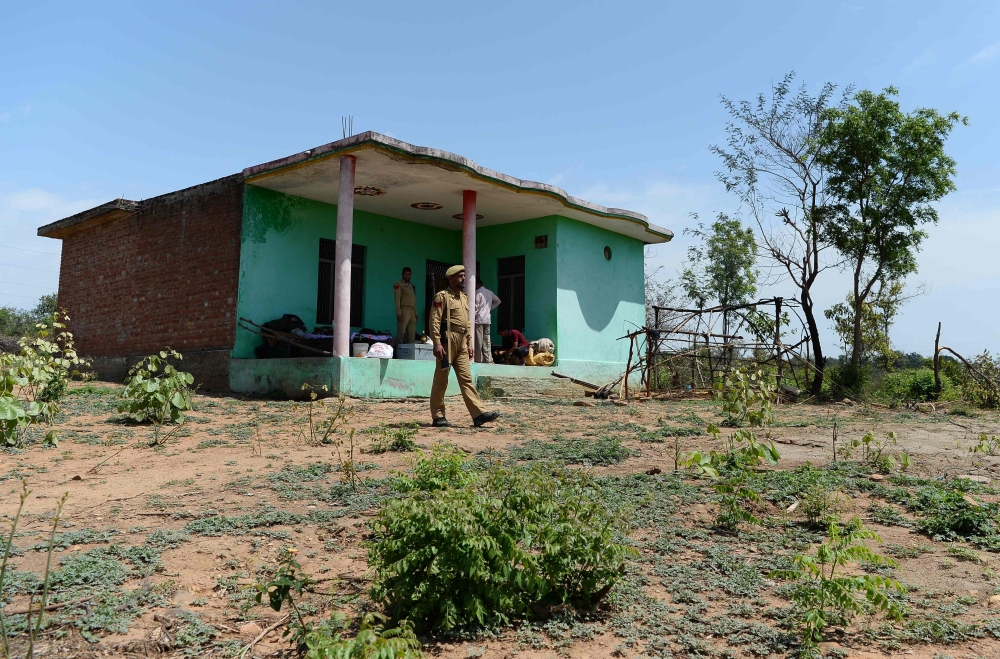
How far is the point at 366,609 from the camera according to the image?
9.61 feet

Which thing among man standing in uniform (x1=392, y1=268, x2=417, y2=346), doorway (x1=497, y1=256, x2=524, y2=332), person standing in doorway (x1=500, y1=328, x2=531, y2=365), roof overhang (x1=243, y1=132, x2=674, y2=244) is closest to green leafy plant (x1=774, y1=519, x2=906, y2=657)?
roof overhang (x1=243, y1=132, x2=674, y2=244)

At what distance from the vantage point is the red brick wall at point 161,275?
11141 mm

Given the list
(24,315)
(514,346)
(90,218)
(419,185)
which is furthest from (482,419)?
(24,315)

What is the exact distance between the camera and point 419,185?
36.7 ft

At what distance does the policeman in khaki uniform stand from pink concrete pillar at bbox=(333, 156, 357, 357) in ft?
8.59

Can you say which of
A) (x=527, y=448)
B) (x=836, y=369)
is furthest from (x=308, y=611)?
(x=836, y=369)

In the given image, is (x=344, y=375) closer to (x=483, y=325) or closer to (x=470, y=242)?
(x=483, y=325)

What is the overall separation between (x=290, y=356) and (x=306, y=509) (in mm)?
6725

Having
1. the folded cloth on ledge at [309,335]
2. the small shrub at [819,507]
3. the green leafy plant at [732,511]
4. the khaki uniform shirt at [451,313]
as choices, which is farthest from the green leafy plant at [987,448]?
the folded cloth on ledge at [309,335]

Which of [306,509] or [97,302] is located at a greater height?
[97,302]

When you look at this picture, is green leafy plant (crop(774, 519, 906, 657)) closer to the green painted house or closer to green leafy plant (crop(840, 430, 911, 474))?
green leafy plant (crop(840, 430, 911, 474))

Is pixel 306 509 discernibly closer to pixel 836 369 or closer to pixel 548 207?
pixel 548 207

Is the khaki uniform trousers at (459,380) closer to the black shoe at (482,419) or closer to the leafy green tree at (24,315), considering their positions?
the black shoe at (482,419)

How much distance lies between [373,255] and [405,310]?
5.35ft
